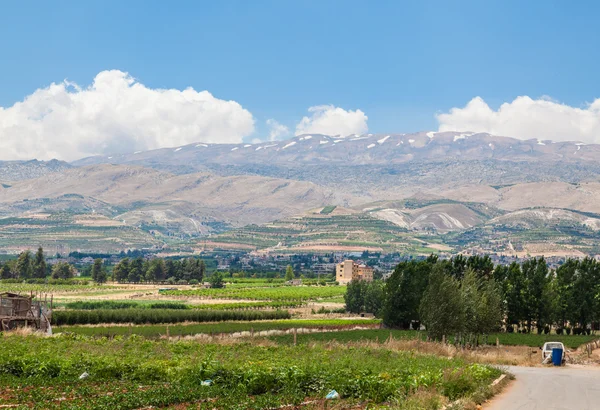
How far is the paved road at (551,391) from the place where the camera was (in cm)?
2153

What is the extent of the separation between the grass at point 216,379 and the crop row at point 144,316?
47.0m

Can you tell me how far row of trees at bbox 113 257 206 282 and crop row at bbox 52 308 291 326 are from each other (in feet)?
283

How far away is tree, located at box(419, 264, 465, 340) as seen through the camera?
43250mm

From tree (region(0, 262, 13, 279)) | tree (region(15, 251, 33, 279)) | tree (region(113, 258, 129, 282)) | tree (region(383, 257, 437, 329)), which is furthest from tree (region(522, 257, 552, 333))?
tree (region(0, 262, 13, 279))

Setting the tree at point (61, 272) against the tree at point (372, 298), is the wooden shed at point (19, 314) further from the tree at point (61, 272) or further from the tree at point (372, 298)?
the tree at point (61, 272)

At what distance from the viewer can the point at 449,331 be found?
43.6 metres

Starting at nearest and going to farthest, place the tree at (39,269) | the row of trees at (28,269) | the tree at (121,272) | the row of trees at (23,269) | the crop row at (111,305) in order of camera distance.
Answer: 1. the crop row at (111,305)
2. the row of trees at (23,269)
3. the row of trees at (28,269)
4. the tree at (39,269)
5. the tree at (121,272)

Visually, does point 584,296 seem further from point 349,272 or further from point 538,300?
point 349,272

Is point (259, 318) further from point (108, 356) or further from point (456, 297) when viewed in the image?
point (108, 356)

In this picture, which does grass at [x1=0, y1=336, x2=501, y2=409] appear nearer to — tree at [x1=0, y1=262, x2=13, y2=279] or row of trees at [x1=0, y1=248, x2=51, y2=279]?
row of trees at [x1=0, y1=248, x2=51, y2=279]

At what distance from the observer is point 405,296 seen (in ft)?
243

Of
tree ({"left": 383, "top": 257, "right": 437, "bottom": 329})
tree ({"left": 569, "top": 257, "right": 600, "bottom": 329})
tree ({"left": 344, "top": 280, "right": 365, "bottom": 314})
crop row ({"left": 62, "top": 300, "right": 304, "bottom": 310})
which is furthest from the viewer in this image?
tree ({"left": 344, "top": 280, "right": 365, "bottom": 314})

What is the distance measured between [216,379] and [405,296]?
54.5 meters

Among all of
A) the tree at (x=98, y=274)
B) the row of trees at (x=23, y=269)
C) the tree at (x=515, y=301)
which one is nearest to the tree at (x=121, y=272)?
the tree at (x=98, y=274)
